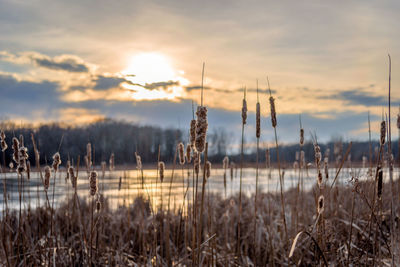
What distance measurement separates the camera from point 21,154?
279 centimetres

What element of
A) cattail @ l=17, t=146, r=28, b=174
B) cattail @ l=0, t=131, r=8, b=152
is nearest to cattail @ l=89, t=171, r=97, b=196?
cattail @ l=17, t=146, r=28, b=174

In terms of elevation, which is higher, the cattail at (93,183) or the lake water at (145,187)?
the cattail at (93,183)

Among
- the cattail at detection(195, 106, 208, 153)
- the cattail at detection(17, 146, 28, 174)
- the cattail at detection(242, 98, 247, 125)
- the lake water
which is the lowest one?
the lake water

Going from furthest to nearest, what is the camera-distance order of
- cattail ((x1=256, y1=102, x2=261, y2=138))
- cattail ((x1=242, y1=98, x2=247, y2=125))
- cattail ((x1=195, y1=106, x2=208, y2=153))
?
cattail ((x1=256, y1=102, x2=261, y2=138)), cattail ((x1=242, y1=98, x2=247, y2=125)), cattail ((x1=195, y1=106, x2=208, y2=153))

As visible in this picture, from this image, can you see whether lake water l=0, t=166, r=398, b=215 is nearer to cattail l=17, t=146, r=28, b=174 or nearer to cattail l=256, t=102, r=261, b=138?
cattail l=17, t=146, r=28, b=174

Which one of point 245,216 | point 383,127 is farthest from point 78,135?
point 383,127

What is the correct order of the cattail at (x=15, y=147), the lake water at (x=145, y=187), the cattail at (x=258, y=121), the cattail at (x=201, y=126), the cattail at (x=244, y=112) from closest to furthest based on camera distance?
the cattail at (x=201, y=126), the cattail at (x=244, y=112), the cattail at (x=258, y=121), the cattail at (x=15, y=147), the lake water at (x=145, y=187)

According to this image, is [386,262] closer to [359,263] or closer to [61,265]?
[359,263]

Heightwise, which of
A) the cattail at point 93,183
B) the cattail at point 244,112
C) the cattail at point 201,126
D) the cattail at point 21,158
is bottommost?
the cattail at point 93,183

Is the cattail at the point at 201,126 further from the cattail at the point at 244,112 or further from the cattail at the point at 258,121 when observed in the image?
the cattail at the point at 258,121

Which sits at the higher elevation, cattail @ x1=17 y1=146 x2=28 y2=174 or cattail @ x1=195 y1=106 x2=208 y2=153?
cattail @ x1=195 y1=106 x2=208 y2=153

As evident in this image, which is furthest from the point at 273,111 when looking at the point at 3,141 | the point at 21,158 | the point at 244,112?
the point at 3,141

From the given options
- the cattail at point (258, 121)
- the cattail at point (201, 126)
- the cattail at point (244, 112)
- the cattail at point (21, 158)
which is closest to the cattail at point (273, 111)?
the cattail at point (258, 121)

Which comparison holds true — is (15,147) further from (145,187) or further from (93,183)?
(145,187)
